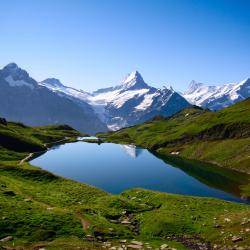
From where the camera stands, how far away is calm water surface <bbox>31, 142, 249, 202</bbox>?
93.9 meters

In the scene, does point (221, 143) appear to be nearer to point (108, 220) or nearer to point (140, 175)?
point (140, 175)

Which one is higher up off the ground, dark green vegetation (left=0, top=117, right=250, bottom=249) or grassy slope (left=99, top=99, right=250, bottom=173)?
grassy slope (left=99, top=99, right=250, bottom=173)

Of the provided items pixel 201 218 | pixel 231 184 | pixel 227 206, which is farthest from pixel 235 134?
pixel 201 218

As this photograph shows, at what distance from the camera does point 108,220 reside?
5219cm

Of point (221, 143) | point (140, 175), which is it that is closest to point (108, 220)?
point (140, 175)

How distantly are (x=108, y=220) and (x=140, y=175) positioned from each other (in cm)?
6172

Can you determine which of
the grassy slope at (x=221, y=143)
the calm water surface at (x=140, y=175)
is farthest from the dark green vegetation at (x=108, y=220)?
the grassy slope at (x=221, y=143)

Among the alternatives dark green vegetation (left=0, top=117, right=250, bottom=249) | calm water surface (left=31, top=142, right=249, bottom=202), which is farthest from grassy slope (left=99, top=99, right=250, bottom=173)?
dark green vegetation (left=0, top=117, right=250, bottom=249)

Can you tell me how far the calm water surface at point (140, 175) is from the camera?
93.9 meters

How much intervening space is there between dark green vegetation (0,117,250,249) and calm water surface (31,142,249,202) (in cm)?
2236

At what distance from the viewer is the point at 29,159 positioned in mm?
135625

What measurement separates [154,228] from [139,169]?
7711 cm

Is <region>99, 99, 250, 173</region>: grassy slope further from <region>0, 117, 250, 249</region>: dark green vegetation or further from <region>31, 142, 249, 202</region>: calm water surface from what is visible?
<region>0, 117, 250, 249</region>: dark green vegetation

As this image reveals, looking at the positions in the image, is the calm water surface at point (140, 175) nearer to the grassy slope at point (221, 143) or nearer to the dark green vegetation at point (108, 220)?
the grassy slope at point (221, 143)
